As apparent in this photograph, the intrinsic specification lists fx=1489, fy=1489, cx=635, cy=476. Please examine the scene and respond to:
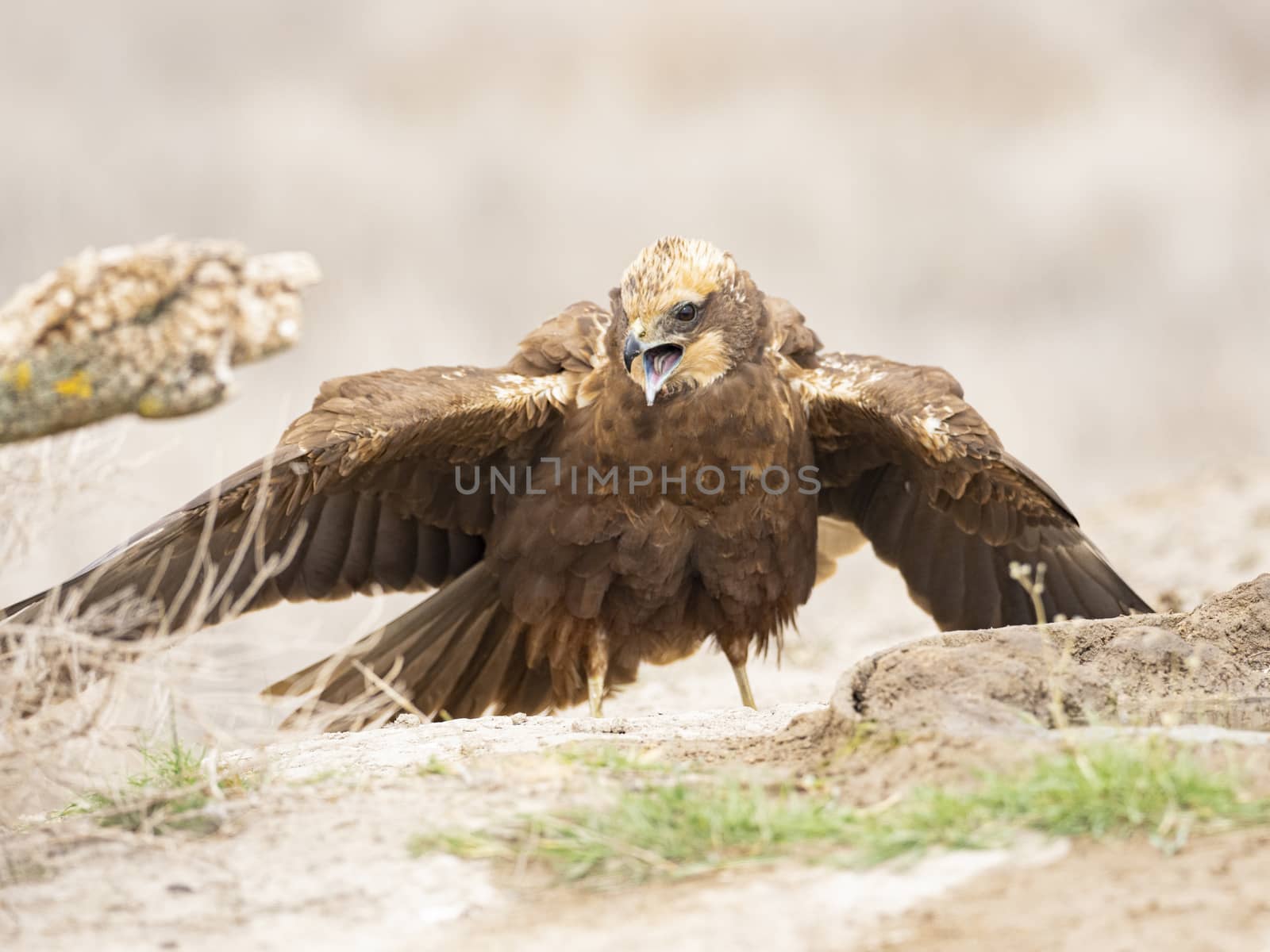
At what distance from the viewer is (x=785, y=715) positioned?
4.84 m

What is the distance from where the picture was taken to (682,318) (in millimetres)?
5027

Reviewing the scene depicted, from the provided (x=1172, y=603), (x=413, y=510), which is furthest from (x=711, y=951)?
(x=1172, y=603)

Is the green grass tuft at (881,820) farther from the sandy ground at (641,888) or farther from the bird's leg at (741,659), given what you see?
the bird's leg at (741,659)

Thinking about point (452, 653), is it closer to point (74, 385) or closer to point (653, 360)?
point (653, 360)

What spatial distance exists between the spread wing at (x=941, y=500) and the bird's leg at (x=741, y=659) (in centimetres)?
76

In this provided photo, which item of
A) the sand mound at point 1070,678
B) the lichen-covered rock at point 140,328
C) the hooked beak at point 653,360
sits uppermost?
the lichen-covered rock at point 140,328

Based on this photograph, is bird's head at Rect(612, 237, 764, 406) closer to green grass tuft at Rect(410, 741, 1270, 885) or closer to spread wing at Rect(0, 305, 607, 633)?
spread wing at Rect(0, 305, 607, 633)

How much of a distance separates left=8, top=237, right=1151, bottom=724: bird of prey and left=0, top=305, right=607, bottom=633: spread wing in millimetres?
10

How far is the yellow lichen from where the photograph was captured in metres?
7.52

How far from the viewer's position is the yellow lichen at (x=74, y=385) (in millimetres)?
7520

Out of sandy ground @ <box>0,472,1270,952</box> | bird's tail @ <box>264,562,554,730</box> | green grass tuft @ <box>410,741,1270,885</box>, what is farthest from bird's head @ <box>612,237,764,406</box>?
green grass tuft @ <box>410,741,1270,885</box>

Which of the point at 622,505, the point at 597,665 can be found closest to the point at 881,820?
the point at 622,505

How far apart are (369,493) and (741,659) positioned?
4.96ft

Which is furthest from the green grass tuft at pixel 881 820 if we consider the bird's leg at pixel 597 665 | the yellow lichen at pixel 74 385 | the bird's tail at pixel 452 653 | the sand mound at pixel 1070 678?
the yellow lichen at pixel 74 385
